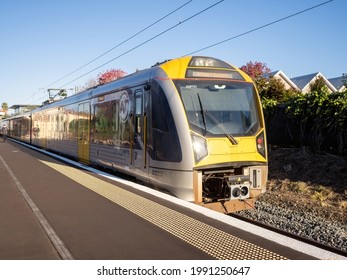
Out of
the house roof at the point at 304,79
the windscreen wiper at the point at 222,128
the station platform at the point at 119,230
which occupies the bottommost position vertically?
the station platform at the point at 119,230

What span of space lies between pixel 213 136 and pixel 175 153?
82 cm

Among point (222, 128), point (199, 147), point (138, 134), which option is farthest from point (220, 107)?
point (138, 134)

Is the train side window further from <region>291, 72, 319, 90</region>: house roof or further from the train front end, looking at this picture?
<region>291, 72, 319, 90</region>: house roof

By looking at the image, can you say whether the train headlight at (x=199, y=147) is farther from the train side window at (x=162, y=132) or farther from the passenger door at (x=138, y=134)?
the passenger door at (x=138, y=134)

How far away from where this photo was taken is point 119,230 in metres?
4.45

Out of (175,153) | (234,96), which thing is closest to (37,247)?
(175,153)

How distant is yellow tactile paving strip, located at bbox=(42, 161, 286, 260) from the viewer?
365 cm

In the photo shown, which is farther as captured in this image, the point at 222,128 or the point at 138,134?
the point at 138,134

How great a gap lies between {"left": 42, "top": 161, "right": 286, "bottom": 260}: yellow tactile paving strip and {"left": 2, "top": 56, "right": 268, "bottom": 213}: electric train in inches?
35.2

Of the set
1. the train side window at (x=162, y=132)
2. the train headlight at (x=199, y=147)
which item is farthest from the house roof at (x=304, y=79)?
the train headlight at (x=199, y=147)

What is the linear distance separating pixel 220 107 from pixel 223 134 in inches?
23.4

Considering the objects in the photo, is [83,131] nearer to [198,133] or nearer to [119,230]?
[198,133]

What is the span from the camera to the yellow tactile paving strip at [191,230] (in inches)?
144

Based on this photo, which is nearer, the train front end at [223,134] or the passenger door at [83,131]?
the train front end at [223,134]
